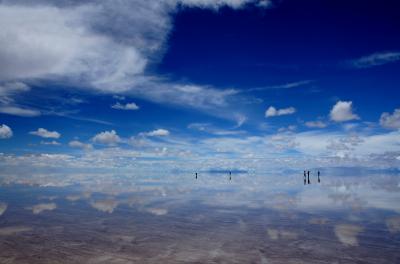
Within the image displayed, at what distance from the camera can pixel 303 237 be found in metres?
21.7

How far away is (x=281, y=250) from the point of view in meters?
18.4

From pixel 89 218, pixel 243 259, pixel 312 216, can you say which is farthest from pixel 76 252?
pixel 312 216

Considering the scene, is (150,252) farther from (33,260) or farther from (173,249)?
(33,260)

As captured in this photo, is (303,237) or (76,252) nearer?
(76,252)

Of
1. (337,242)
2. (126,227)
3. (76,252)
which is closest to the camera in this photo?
(76,252)

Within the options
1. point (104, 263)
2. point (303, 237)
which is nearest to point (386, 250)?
point (303, 237)

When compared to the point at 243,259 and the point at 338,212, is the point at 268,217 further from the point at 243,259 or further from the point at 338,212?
the point at 243,259

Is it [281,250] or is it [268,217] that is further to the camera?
[268,217]

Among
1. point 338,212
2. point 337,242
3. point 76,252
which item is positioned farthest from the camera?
point 338,212

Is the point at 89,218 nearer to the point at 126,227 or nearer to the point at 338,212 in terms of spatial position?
the point at 126,227

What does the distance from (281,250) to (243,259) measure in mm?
2872

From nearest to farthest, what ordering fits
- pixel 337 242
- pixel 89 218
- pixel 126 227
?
pixel 337 242 → pixel 126 227 → pixel 89 218

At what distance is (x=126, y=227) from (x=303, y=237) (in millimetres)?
13073

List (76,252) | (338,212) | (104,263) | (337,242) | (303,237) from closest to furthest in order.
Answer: (104,263) → (76,252) → (337,242) → (303,237) → (338,212)
